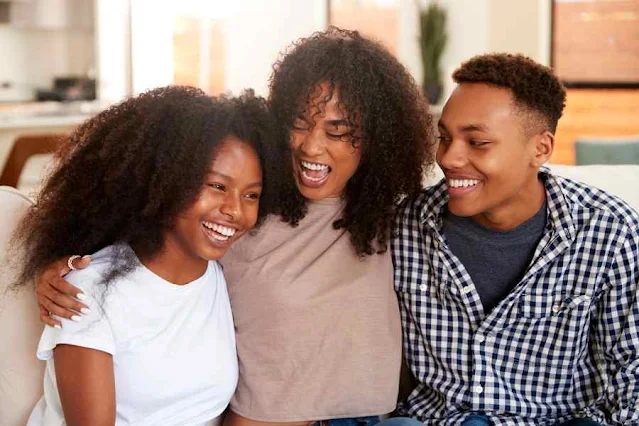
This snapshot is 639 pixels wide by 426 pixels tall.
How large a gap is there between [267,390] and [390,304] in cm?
32

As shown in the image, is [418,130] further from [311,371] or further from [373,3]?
[373,3]

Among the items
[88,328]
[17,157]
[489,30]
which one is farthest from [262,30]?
[88,328]

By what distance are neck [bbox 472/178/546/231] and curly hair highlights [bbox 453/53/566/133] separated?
0.14 meters

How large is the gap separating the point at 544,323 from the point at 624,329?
159 millimetres

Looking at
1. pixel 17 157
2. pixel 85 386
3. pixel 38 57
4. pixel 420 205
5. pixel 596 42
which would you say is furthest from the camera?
pixel 38 57

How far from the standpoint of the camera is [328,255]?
1.89 meters

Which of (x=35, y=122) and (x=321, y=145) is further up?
(x=321, y=145)

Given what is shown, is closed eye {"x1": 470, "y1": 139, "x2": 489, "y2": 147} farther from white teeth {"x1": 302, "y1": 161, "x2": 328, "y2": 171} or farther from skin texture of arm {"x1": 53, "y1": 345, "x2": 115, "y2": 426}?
skin texture of arm {"x1": 53, "y1": 345, "x2": 115, "y2": 426}

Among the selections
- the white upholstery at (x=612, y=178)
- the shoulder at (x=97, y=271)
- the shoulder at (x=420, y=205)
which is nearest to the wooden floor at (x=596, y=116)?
the white upholstery at (x=612, y=178)

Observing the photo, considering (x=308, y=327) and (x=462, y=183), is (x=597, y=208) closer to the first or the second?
(x=462, y=183)

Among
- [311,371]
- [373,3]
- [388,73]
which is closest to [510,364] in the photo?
[311,371]

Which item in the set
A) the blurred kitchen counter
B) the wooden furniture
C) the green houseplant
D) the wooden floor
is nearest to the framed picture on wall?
the wooden floor

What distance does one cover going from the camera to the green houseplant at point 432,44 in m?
7.23

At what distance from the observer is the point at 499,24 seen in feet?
23.0
